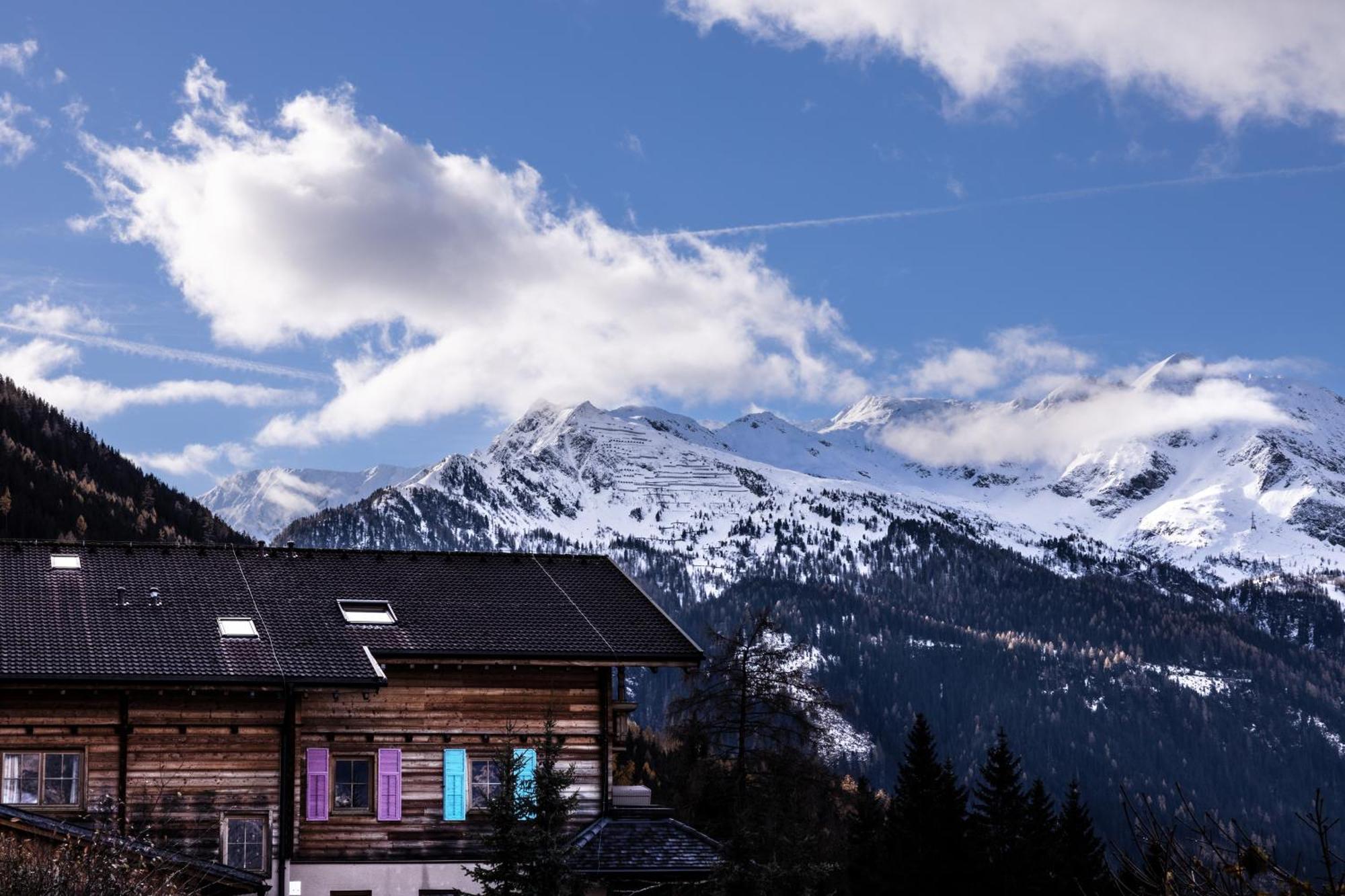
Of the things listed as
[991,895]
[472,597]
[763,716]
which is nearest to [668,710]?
[763,716]

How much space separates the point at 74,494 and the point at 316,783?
151 meters

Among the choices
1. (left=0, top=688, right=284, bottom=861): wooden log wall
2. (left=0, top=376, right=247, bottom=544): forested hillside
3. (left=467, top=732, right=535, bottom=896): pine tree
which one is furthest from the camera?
(left=0, top=376, right=247, bottom=544): forested hillside

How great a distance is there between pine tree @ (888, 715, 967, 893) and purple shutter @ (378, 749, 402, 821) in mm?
24579

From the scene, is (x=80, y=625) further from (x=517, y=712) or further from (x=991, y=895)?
(x=991, y=895)

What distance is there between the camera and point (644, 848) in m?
38.5

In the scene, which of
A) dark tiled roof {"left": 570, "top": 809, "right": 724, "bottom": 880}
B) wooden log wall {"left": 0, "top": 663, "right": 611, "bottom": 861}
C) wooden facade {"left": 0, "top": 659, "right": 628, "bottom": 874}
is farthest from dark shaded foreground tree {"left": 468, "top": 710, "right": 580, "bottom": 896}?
wooden log wall {"left": 0, "top": 663, "right": 611, "bottom": 861}

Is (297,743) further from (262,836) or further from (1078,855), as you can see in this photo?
(1078,855)

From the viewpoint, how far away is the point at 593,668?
41000 millimetres

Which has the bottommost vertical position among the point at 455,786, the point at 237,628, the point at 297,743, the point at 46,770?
the point at 455,786

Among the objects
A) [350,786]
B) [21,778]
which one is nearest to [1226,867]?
[350,786]

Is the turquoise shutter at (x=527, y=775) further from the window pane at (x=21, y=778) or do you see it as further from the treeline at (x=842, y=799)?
the window pane at (x=21, y=778)

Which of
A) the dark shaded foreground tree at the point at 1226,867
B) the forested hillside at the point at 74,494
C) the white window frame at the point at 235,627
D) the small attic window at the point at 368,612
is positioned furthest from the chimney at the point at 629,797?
the forested hillside at the point at 74,494

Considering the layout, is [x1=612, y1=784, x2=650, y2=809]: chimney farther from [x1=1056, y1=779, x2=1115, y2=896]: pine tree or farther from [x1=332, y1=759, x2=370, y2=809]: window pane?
[x1=1056, y1=779, x2=1115, y2=896]: pine tree

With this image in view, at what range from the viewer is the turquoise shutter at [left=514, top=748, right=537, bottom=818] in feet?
110
